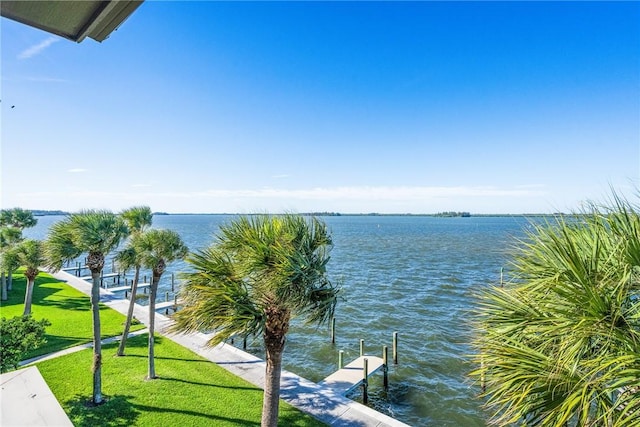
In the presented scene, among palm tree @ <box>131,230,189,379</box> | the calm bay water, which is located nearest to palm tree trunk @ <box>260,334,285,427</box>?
the calm bay water

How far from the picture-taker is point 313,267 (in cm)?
669

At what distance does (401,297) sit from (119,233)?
21.9 meters

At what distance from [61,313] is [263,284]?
1826cm

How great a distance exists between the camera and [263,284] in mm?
6316

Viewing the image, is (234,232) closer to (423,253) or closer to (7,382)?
(7,382)

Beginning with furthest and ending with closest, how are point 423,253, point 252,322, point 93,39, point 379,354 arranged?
point 423,253 → point 379,354 → point 252,322 → point 93,39

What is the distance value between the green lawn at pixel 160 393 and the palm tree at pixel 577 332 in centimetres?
701

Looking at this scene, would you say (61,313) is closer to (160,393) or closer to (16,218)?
(16,218)

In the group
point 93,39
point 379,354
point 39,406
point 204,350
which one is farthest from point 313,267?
point 379,354

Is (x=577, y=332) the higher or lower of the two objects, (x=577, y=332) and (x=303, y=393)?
the higher

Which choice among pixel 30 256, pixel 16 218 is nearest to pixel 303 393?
pixel 30 256

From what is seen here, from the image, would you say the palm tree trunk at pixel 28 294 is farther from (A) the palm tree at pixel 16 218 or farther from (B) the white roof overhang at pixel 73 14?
(B) the white roof overhang at pixel 73 14

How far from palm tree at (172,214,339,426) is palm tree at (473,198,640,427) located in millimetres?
3241

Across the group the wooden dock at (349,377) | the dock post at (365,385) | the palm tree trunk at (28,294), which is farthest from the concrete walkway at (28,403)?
the dock post at (365,385)
